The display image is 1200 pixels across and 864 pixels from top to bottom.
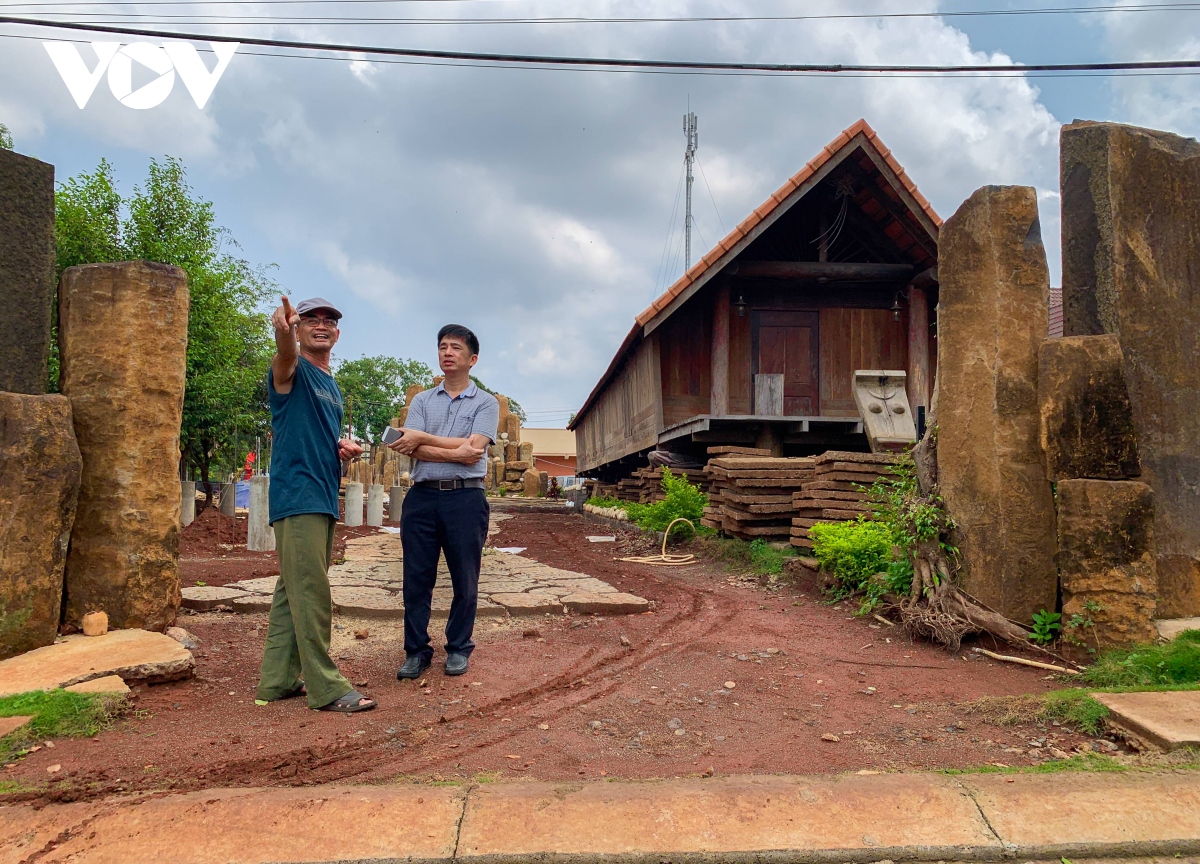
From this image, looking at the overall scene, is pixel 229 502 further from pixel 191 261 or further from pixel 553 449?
pixel 553 449

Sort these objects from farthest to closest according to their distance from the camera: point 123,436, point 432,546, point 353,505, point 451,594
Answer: point 353,505
point 451,594
point 123,436
point 432,546

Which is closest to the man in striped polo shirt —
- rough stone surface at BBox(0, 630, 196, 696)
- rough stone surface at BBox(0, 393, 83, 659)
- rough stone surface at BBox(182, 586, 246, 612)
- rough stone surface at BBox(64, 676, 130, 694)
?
rough stone surface at BBox(0, 630, 196, 696)

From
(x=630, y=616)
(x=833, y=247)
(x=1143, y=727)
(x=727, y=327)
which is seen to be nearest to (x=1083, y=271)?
(x=1143, y=727)

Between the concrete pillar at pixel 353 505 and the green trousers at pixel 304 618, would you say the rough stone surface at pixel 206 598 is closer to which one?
the green trousers at pixel 304 618

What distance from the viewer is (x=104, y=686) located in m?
3.49

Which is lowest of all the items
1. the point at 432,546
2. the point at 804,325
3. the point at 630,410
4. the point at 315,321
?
the point at 432,546

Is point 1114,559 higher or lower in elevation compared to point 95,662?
higher

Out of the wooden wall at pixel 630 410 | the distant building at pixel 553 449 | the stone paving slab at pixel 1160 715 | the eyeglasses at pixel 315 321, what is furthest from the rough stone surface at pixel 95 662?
the distant building at pixel 553 449

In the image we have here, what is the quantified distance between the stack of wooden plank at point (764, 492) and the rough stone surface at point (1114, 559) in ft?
13.1

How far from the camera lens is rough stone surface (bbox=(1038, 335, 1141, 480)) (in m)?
4.21

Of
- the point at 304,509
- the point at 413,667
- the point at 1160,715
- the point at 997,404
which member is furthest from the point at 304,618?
the point at 997,404

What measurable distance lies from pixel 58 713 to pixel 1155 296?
6080 mm

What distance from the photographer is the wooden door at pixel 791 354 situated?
13.0 meters

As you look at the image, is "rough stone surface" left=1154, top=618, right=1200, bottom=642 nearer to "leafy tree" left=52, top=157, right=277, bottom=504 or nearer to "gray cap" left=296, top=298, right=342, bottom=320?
"gray cap" left=296, top=298, right=342, bottom=320
